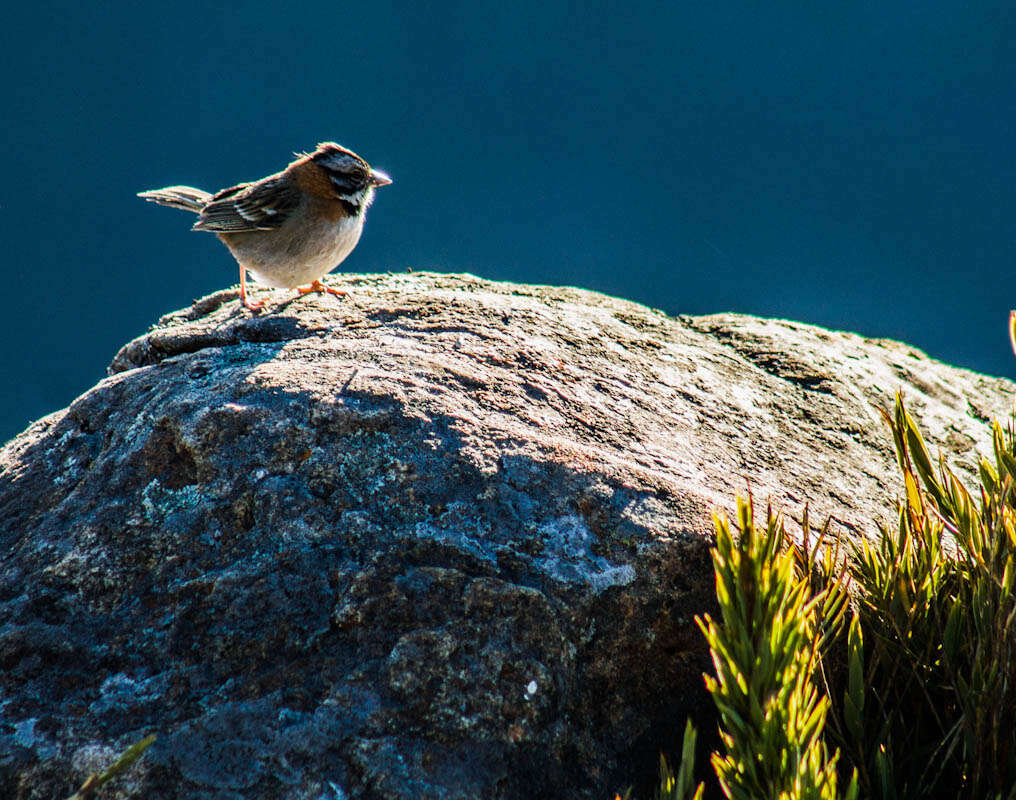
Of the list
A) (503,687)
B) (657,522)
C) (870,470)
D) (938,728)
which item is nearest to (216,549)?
(503,687)

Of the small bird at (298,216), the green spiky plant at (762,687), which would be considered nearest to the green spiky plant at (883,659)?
the green spiky plant at (762,687)

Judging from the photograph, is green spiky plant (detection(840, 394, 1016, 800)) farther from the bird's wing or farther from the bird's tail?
the bird's tail

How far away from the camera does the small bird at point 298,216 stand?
434 cm

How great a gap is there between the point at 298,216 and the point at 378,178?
57 centimetres

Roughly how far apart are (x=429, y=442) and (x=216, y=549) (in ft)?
1.83

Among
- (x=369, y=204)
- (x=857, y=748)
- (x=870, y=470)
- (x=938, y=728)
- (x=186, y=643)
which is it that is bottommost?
(x=186, y=643)

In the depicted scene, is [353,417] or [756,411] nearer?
[353,417]

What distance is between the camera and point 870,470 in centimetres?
268

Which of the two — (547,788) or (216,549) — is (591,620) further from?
(216,549)

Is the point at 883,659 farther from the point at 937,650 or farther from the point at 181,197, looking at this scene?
the point at 181,197

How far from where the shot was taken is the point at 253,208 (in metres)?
4.61

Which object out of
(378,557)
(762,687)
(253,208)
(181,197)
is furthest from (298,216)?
(762,687)

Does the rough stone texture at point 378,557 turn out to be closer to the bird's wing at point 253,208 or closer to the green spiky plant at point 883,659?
the green spiky plant at point 883,659

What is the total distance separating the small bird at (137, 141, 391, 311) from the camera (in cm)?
434
